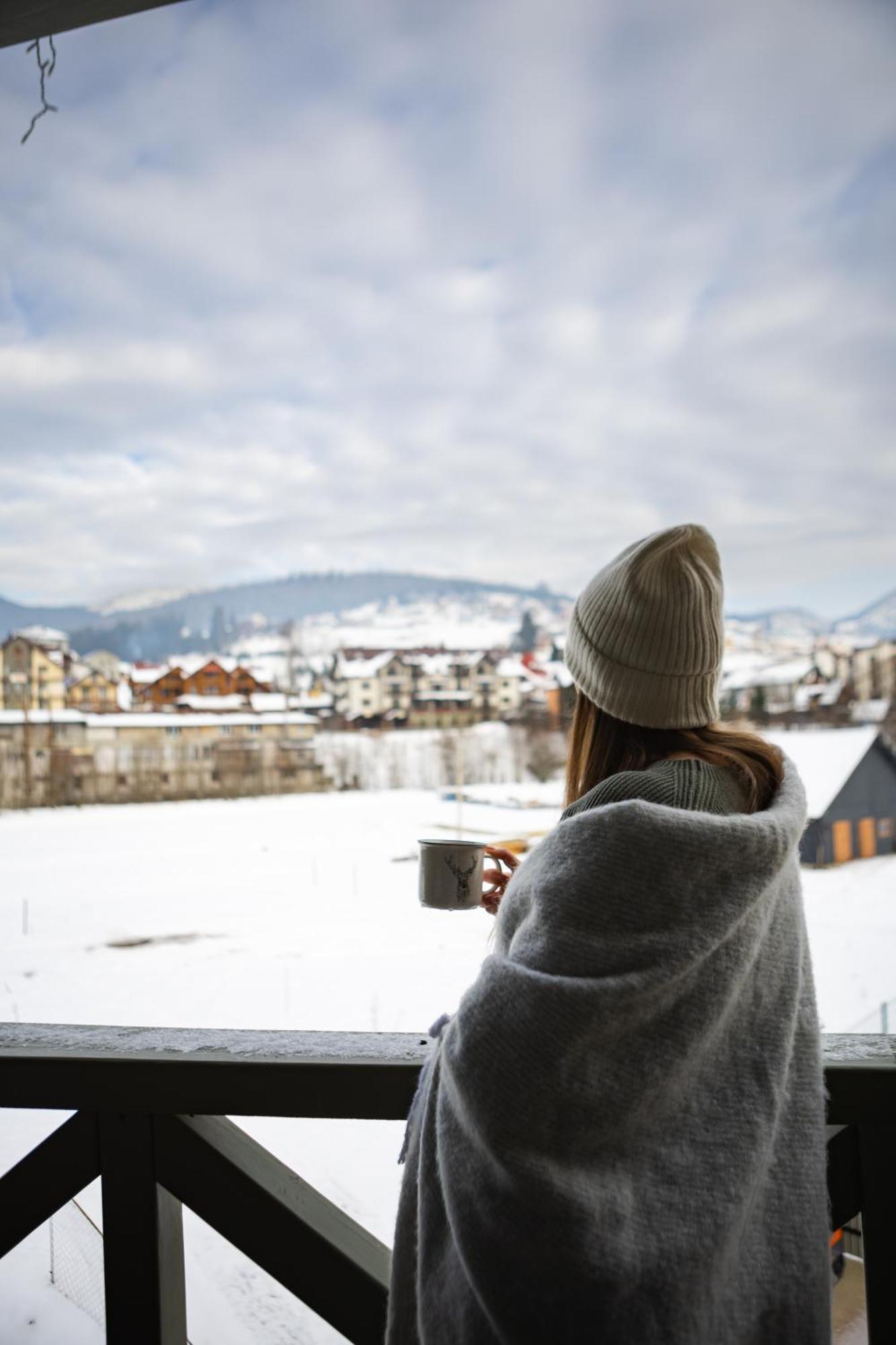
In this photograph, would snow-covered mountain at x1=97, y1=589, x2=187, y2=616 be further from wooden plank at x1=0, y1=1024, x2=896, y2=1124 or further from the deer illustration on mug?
the deer illustration on mug

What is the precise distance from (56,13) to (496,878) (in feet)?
4.78

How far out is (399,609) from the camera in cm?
174

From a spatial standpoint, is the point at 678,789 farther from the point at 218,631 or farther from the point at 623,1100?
the point at 218,631

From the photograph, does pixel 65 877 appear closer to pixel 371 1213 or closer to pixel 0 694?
pixel 0 694

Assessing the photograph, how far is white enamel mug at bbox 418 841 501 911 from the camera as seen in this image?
3.34ft

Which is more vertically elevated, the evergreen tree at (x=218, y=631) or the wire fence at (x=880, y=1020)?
the evergreen tree at (x=218, y=631)

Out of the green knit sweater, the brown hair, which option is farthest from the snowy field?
the green knit sweater

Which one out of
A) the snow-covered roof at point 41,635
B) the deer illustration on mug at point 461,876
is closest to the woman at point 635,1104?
the deer illustration on mug at point 461,876

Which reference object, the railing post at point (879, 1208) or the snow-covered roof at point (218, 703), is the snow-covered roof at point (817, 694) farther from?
the snow-covered roof at point (218, 703)

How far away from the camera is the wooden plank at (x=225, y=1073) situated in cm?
105

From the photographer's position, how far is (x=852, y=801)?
4.63ft

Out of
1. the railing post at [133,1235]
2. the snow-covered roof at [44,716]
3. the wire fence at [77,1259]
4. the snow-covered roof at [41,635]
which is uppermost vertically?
the snow-covered roof at [41,635]

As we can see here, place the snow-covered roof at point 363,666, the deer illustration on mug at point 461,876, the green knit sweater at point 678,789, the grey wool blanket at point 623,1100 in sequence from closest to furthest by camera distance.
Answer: the grey wool blanket at point 623,1100 < the green knit sweater at point 678,789 < the deer illustration on mug at point 461,876 < the snow-covered roof at point 363,666

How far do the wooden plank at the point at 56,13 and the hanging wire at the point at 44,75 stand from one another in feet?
0.50
